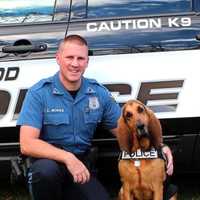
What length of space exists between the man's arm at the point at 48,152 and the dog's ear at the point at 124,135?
256 millimetres

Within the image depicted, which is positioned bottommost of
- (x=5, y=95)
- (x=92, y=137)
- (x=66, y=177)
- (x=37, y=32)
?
(x=66, y=177)

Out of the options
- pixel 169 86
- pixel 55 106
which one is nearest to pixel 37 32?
pixel 55 106

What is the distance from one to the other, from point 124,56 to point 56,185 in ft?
3.01

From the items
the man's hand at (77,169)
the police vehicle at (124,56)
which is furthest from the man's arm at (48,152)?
the police vehicle at (124,56)

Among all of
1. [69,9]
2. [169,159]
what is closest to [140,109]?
[169,159]

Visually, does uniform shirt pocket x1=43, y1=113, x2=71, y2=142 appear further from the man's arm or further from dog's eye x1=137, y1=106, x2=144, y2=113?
dog's eye x1=137, y1=106, x2=144, y2=113

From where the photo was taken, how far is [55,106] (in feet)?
12.0

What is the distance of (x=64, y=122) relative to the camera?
3.65 metres

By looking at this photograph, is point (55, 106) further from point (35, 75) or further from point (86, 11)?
point (86, 11)

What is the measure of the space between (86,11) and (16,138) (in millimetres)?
916

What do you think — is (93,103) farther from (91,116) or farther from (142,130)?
(142,130)

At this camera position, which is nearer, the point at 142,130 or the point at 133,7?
the point at 142,130

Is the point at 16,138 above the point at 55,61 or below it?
below

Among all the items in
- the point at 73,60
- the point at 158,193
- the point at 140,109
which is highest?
the point at 73,60
